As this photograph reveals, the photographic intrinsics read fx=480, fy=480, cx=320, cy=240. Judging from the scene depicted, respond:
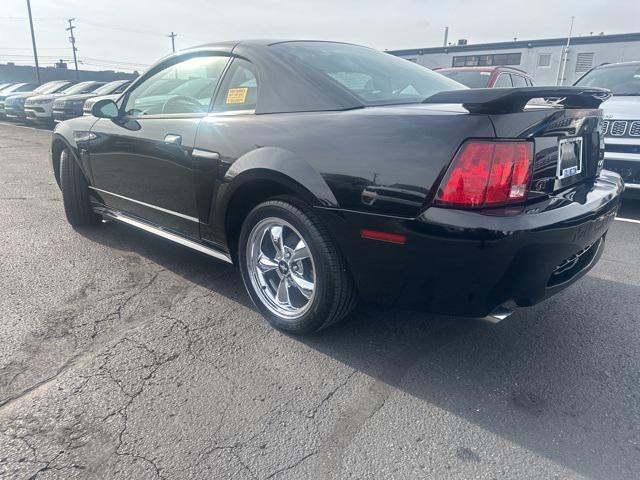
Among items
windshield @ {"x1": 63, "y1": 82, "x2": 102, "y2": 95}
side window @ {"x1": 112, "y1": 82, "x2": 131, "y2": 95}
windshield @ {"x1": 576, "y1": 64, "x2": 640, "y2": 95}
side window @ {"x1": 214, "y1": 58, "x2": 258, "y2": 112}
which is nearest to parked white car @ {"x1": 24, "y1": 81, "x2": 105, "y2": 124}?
windshield @ {"x1": 63, "y1": 82, "x2": 102, "y2": 95}

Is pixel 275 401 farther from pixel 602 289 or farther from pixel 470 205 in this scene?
pixel 602 289

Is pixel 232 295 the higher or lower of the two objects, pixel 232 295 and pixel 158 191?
the lower

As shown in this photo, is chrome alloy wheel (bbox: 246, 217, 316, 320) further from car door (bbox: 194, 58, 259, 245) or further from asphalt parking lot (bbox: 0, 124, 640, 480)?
car door (bbox: 194, 58, 259, 245)

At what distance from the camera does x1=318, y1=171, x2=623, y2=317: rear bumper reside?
189cm

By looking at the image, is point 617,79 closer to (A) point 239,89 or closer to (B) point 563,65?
(A) point 239,89

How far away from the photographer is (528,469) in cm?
172

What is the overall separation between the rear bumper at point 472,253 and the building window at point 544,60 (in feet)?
78.0

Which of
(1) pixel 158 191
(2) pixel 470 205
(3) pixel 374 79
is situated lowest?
(1) pixel 158 191

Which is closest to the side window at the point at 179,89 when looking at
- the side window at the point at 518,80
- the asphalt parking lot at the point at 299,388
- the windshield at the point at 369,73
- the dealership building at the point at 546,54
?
the windshield at the point at 369,73

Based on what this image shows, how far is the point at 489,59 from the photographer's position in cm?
2433

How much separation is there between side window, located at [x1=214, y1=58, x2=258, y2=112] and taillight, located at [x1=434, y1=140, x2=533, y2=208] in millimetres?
1288

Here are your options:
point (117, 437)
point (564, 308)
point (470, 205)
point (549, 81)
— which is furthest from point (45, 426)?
point (549, 81)

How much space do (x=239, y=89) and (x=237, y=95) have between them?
0.12 feet

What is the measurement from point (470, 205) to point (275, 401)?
3.84ft
